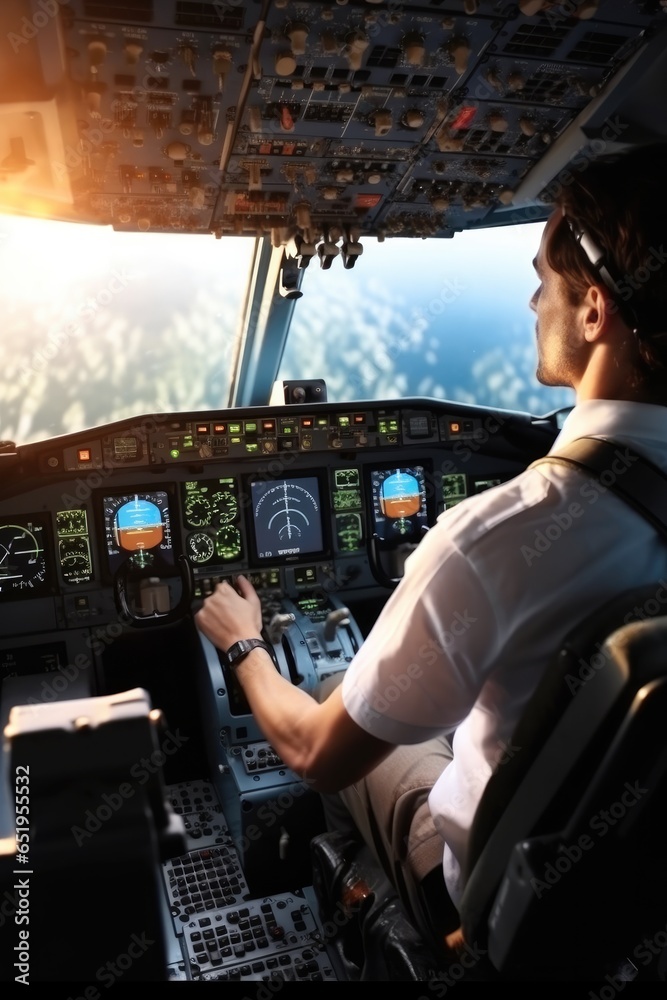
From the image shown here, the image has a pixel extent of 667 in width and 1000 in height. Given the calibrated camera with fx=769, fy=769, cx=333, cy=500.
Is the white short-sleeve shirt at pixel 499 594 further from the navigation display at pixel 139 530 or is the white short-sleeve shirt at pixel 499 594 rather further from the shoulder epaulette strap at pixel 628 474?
the navigation display at pixel 139 530

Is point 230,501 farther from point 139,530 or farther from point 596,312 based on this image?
point 596,312

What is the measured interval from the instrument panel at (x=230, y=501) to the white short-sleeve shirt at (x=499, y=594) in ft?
5.27

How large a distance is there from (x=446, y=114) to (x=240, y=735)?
6.06ft

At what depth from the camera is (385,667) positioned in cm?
99

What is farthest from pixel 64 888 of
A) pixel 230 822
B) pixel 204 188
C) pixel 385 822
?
pixel 204 188

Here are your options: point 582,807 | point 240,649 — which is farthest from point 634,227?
point 240,649

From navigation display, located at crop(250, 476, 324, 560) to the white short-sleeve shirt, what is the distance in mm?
1812

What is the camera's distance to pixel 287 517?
2869mm

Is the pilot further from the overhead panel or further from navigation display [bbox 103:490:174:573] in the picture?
navigation display [bbox 103:490:174:573]

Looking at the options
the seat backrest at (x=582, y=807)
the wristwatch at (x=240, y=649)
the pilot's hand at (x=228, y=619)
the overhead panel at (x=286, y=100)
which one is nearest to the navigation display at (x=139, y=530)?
the overhead panel at (x=286, y=100)

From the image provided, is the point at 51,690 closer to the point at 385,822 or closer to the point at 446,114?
the point at 385,822

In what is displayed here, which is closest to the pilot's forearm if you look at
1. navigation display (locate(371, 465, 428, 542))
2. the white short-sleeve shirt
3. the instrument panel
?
the white short-sleeve shirt

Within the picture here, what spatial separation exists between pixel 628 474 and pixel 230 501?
1.95 metres

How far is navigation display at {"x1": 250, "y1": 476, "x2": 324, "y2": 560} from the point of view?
2.84 m
